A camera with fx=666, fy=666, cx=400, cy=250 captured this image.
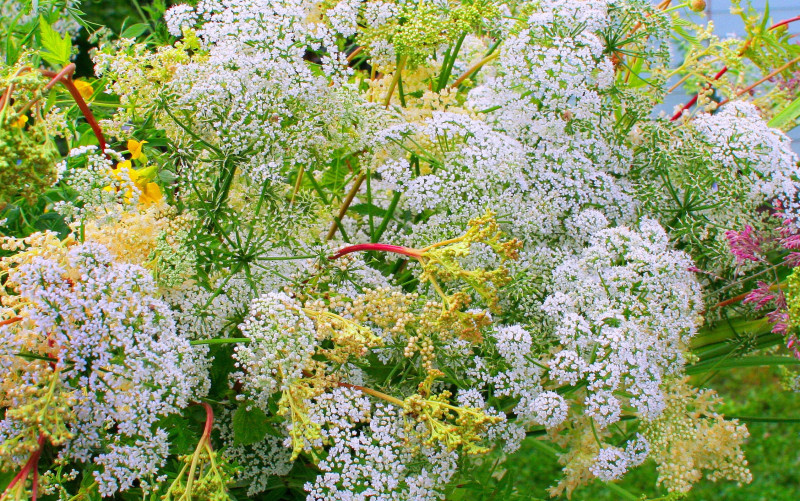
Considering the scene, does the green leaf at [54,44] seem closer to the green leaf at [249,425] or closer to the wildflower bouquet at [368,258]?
the wildflower bouquet at [368,258]

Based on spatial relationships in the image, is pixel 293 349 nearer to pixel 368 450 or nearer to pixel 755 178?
pixel 368 450

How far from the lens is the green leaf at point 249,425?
3.20ft

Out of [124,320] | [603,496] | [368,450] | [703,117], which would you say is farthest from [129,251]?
[603,496]

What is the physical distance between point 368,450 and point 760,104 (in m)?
1.37

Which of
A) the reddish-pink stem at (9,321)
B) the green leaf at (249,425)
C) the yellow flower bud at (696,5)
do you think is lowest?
the green leaf at (249,425)

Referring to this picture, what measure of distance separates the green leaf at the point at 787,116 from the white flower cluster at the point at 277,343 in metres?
1.19

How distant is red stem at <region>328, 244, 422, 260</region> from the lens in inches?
40.1

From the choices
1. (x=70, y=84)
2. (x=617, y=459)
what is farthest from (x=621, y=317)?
(x=70, y=84)

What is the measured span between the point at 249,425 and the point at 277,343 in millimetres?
181

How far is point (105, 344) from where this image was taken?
2.56 ft

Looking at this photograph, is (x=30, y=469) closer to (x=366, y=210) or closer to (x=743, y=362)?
(x=366, y=210)

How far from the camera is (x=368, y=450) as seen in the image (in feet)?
3.13

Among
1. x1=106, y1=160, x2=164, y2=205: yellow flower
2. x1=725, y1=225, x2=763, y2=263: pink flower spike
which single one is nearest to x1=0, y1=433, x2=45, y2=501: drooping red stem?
x1=106, y1=160, x2=164, y2=205: yellow flower

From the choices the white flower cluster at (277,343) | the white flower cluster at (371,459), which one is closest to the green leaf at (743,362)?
the white flower cluster at (371,459)
